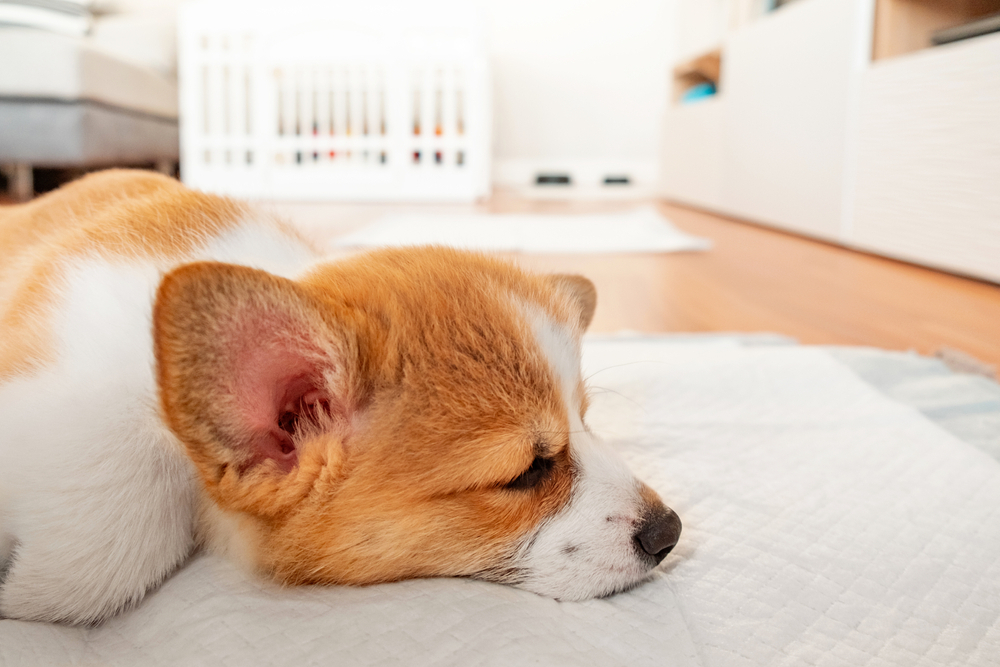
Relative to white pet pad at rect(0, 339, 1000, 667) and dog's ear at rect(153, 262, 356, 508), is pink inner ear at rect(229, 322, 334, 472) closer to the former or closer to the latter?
dog's ear at rect(153, 262, 356, 508)

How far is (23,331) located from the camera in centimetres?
83

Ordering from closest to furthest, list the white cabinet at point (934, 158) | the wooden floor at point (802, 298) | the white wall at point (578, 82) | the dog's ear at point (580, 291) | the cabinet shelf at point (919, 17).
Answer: the dog's ear at point (580, 291)
the wooden floor at point (802, 298)
the white cabinet at point (934, 158)
the cabinet shelf at point (919, 17)
the white wall at point (578, 82)

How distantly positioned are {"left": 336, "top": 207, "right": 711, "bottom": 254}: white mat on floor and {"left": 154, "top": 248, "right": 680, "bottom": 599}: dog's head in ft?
6.59

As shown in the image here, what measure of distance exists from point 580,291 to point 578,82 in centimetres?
643

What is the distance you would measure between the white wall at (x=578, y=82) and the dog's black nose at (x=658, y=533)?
6.70m

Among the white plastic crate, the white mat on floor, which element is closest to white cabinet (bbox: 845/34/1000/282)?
the white mat on floor

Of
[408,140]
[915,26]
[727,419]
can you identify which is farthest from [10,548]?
[408,140]

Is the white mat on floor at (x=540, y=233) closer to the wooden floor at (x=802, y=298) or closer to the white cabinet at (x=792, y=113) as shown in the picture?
the wooden floor at (x=802, y=298)

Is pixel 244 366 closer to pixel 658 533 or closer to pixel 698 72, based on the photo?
pixel 658 533

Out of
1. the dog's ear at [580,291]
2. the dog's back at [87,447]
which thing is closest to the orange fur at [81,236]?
the dog's back at [87,447]

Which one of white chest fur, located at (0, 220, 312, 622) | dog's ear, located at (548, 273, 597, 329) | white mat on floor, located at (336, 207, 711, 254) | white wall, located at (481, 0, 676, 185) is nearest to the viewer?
white chest fur, located at (0, 220, 312, 622)

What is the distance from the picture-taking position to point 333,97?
5422 mm

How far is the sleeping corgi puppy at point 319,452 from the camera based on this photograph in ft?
2.33

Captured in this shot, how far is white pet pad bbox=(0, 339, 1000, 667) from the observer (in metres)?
0.68
